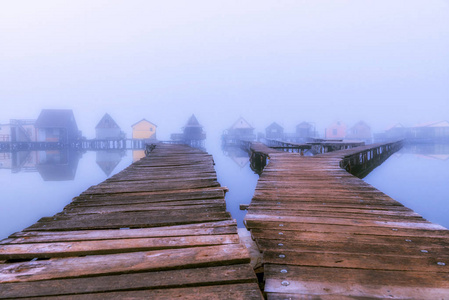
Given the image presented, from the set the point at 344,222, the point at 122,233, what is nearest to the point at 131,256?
the point at 122,233

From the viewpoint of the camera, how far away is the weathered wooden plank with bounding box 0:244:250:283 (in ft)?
6.81

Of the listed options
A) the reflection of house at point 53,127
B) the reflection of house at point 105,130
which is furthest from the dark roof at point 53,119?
the reflection of house at point 105,130

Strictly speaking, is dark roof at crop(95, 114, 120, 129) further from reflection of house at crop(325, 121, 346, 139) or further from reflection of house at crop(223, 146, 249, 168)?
reflection of house at crop(325, 121, 346, 139)

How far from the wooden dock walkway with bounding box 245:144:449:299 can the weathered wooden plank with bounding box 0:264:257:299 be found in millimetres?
301

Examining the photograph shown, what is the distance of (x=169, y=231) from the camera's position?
2.91m

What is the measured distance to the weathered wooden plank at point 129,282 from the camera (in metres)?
1.85

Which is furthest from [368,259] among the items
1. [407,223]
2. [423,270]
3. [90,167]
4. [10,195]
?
[90,167]

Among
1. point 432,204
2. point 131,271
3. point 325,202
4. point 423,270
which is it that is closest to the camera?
point 131,271

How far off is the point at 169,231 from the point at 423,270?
2.39m

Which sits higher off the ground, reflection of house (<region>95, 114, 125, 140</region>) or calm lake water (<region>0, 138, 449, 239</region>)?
reflection of house (<region>95, 114, 125, 140</region>)

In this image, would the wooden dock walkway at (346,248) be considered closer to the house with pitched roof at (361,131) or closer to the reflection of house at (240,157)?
the reflection of house at (240,157)

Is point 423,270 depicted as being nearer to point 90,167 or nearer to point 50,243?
point 50,243

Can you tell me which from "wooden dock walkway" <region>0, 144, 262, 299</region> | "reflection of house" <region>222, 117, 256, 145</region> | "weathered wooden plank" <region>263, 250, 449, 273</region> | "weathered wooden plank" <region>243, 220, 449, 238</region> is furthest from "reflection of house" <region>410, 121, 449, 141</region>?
"wooden dock walkway" <region>0, 144, 262, 299</region>

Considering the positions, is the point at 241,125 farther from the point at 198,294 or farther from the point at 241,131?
the point at 198,294
